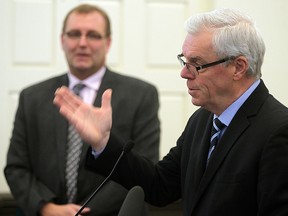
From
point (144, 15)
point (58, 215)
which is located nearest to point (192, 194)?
point (58, 215)

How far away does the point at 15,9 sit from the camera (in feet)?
10.7

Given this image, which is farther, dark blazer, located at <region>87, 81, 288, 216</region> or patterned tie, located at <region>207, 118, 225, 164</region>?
patterned tie, located at <region>207, 118, 225, 164</region>

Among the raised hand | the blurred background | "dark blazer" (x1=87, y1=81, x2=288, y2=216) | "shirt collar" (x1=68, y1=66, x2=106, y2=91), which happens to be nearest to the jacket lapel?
"dark blazer" (x1=87, y1=81, x2=288, y2=216)

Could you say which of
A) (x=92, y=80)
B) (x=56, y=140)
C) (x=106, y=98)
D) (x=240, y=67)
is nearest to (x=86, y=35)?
(x=92, y=80)

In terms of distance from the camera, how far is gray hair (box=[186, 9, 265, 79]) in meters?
1.47

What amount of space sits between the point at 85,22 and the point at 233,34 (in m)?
1.08

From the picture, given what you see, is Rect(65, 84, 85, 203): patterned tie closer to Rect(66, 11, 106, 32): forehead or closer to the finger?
Rect(66, 11, 106, 32): forehead

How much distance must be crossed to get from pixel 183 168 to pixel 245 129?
0.31 m

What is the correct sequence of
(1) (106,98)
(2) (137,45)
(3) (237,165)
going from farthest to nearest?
(2) (137,45) → (1) (106,98) → (3) (237,165)

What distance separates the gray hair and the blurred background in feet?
5.98

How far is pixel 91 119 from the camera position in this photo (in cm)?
165

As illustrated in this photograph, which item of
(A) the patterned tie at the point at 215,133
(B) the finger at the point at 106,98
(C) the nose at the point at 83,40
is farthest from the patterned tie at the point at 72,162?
(A) the patterned tie at the point at 215,133

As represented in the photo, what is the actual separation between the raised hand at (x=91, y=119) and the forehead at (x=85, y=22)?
774 mm

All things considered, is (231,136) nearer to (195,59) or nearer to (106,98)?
(195,59)
